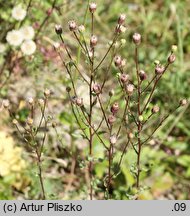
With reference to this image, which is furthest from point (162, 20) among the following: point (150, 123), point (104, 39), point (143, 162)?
point (143, 162)

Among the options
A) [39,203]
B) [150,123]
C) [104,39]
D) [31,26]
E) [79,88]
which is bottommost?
[39,203]

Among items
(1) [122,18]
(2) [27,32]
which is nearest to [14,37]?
(2) [27,32]

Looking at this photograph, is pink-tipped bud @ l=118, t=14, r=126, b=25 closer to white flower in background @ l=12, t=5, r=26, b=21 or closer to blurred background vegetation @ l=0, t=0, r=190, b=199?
blurred background vegetation @ l=0, t=0, r=190, b=199

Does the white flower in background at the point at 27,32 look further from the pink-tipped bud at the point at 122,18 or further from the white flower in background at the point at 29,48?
the pink-tipped bud at the point at 122,18

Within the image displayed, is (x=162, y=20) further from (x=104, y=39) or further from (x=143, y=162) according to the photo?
(x=143, y=162)

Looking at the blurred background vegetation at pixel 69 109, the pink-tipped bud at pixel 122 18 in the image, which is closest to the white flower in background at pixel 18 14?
the blurred background vegetation at pixel 69 109

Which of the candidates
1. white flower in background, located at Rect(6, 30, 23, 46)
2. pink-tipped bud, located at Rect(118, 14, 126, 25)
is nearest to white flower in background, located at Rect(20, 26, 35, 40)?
white flower in background, located at Rect(6, 30, 23, 46)

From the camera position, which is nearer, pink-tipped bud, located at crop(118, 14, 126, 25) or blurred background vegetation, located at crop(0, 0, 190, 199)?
pink-tipped bud, located at crop(118, 14, 126, 25)
